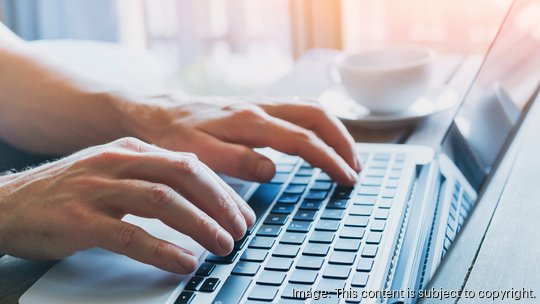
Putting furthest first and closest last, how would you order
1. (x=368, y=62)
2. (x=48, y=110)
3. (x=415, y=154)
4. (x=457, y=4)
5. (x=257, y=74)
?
(x=257, y=74)
(x=457, y=4)
(x=368, y=62)
(x=48, y=110)
(x=415, y=154)

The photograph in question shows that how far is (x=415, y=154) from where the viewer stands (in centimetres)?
76

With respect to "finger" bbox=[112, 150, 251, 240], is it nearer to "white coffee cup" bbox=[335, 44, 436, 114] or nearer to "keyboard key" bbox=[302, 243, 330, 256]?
"keyboard key" bbox=[302, 243, 330, 256]

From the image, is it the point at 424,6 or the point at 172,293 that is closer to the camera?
the point at 172,293

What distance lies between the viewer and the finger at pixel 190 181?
0.56 m

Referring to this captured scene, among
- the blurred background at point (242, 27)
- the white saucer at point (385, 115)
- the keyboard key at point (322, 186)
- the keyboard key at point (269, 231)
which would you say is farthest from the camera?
the blurred background at point (242, 27)

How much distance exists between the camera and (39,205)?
55cm

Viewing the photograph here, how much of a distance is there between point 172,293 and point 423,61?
55 cm

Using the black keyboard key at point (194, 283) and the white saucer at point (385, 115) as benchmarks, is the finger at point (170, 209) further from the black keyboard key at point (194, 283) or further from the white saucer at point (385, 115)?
the white saucer at point (385, 115)

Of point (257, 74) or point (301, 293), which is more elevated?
point (301, 293)

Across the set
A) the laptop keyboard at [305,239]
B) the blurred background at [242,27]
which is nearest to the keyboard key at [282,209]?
the laptop keyboard at [305,239]

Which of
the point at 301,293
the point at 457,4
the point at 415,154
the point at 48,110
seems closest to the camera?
the point at 301,293

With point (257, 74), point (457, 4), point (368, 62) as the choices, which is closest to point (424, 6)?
point (457, 4)

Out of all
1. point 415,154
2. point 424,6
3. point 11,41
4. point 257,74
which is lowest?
point 257,74

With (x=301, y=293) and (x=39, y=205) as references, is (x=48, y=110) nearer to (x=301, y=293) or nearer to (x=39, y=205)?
(x=39, y=205)
